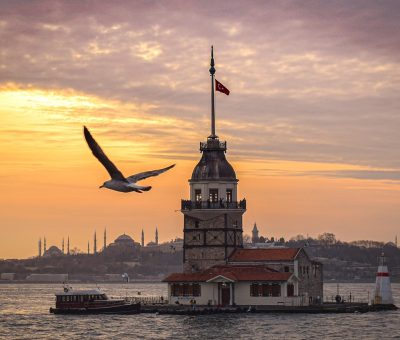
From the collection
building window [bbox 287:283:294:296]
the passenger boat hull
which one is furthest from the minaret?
building window [bbox 287:283:294:296]

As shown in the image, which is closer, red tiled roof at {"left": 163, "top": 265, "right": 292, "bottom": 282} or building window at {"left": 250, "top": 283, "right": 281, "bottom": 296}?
building window at {"left": 250, "top": 283, "right": 281, "bottom": 296}

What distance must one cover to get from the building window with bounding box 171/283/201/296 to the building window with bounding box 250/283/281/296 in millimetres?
4988

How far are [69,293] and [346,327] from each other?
28.9 m

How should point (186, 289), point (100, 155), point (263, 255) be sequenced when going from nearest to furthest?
point (100, 155) → point (186, 289) → point (263, 255)

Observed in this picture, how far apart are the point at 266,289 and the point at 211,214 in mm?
9242

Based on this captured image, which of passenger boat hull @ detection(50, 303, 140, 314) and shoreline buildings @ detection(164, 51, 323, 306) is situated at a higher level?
shoreline buildings @ detection(164, 51, 323, 306)

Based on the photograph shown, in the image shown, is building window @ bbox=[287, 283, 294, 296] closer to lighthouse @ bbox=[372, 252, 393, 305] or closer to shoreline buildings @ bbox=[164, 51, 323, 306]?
shoreline buildings @ bbox=[164, 51, 323, 306]

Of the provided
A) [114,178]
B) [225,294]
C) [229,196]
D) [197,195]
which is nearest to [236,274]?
[225,294]

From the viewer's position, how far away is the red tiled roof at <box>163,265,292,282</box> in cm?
10244

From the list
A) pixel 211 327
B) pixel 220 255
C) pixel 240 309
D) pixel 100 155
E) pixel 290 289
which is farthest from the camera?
pixel 220 255

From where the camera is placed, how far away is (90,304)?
10806 centimetres

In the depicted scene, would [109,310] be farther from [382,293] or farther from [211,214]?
[382,293]

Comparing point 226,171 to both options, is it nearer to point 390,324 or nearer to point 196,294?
point 196,294

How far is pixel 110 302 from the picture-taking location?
355 ft
